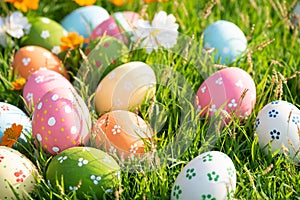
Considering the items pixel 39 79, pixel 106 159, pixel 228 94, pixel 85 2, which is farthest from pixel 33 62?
pixel 228 94

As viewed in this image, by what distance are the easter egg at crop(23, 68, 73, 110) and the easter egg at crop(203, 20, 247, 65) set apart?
0.66m

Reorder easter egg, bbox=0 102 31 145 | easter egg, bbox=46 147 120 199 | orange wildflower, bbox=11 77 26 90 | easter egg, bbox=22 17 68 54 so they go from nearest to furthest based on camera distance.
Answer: easter egg, bbox=46 147 120 199 → easter egg, bbox=0 102 31 145 → orange wildflower, bbox=11 77 26 90 → easter egg, bbox=22 17 68 54

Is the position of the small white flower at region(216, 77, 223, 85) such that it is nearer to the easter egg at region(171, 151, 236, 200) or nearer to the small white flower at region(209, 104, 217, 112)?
the small white flower at region(209, 104, 217, 112)

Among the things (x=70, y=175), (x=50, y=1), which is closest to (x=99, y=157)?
(x=70, y=175)

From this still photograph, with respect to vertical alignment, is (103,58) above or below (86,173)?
above

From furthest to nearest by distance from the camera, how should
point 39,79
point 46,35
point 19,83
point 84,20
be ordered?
1. point 84,20
2. point 46,35
3. point 19,83
4. point 39,79

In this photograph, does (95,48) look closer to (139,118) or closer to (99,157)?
(139,118)

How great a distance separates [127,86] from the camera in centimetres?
218

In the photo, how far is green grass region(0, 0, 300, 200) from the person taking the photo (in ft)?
6.29

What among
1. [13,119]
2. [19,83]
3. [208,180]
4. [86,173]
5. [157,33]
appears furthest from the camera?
[157,33]

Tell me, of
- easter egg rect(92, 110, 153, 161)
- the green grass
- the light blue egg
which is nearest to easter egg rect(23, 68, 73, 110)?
the green grass

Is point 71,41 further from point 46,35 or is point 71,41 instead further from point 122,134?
point 122,134

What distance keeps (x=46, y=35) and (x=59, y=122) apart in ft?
2.35

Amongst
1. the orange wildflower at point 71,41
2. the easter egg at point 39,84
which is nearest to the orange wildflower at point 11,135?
the easter egg at point 39,84
